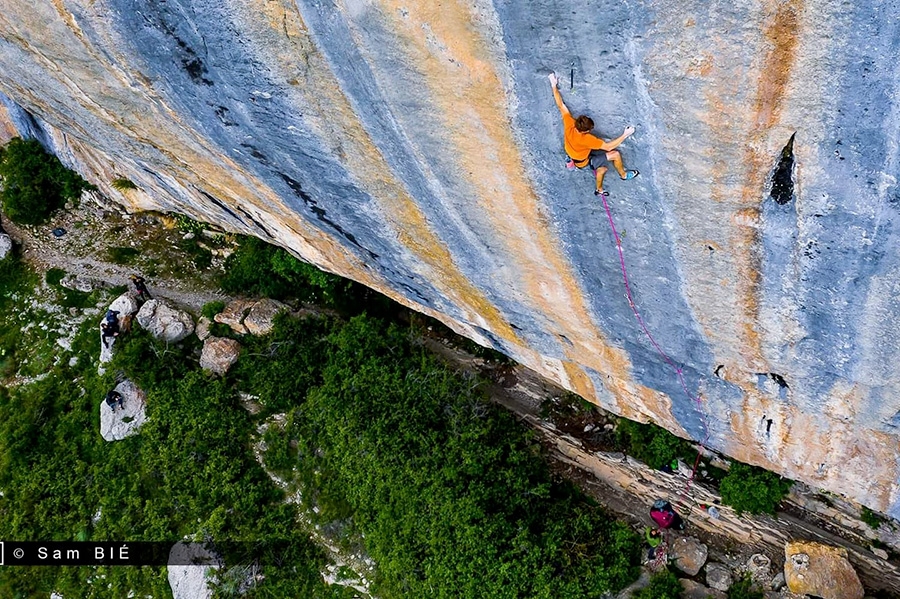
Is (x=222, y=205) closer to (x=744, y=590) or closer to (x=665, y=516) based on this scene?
(x=665, y=516)

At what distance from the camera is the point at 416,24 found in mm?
4629

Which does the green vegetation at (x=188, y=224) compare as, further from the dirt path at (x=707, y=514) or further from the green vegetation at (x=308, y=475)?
the dirt path at (x=707, y=514)

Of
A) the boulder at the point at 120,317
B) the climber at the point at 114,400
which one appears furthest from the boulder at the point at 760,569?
the boulder at the point at 120,317

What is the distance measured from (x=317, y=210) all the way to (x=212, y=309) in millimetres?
5263

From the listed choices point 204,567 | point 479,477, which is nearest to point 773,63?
point 479,477

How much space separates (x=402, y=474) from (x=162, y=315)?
5.93m

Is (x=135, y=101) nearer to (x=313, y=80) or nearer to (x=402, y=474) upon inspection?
(x=313, y=80)

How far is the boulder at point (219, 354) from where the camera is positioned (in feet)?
36.4

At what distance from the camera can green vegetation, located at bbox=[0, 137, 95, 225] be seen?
12.7m

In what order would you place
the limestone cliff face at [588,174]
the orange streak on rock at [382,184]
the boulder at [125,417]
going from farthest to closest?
the boulder at [125,417] < the orange streak on rock at [382,184] < the limestone cliff face at [588,174]

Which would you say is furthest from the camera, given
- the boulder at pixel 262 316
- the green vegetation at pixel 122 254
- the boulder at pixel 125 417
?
the green vegetation at pixel 122 254

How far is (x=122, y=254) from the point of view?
1280 cm

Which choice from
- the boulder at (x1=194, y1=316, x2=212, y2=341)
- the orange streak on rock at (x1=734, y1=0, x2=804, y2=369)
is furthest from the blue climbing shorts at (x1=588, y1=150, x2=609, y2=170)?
the boulder at (x1=194, y1=316, x2=212, y2=341)

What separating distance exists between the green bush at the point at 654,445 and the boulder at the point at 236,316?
7.29 meters
